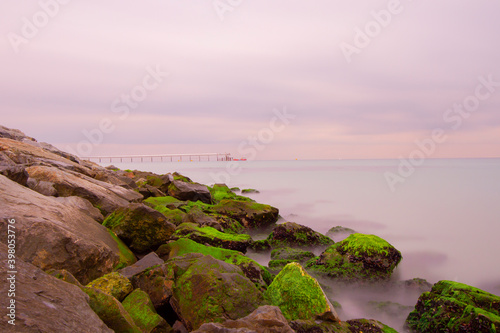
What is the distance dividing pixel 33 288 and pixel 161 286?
7.75 feet

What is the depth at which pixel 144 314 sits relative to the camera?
16.0 feet

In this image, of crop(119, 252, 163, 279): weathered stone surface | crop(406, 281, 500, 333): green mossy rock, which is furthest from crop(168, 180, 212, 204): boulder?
crop(406, 281, 500, 333): green mossy rock

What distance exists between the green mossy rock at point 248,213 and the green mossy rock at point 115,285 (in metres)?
10.4

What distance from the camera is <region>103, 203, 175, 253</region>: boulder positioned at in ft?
26.1

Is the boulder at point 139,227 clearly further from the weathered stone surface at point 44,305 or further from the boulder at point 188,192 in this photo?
the boulder at point 188,192

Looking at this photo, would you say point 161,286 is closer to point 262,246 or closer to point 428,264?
point 262,246

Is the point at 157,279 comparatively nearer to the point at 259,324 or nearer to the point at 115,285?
the point at 115,285

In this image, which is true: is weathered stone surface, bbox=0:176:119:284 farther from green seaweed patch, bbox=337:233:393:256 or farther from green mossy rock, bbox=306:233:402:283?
green seaweed patch, bbox=337:233:393:256

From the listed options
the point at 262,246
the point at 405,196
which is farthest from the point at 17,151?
the point at 405,196

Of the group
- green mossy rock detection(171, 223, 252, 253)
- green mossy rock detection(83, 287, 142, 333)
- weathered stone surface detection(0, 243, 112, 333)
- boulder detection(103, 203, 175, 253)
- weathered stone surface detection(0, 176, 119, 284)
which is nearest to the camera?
weathered stone surface detection(0, 243, 112, 333)

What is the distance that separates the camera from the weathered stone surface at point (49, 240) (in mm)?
5246

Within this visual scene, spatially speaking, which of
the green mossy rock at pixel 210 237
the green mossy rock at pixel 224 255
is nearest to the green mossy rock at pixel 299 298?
the green mossy rock at pixel 224 255

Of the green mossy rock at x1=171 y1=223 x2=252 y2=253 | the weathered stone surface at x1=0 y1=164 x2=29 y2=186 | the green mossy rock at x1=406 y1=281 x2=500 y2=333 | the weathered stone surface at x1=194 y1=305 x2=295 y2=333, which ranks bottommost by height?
the green mossy rock at x1=406 y1=281 x2=500 y2=333

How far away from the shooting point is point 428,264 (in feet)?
47.5
